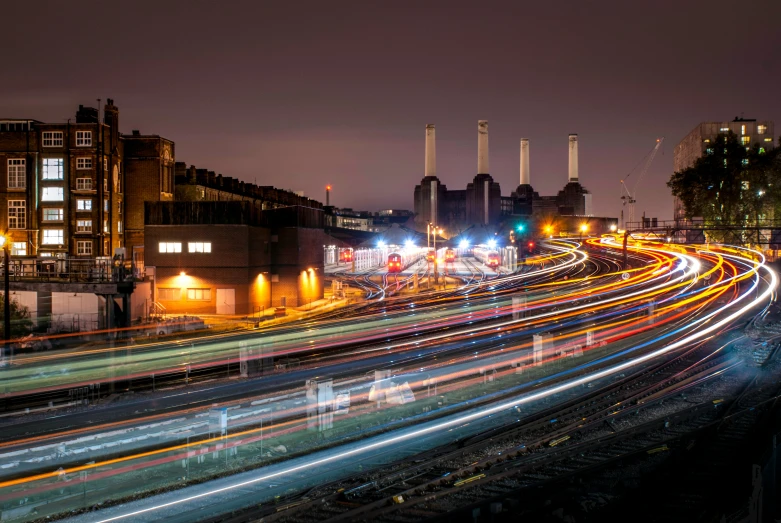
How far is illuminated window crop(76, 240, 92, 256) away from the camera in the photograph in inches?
1828

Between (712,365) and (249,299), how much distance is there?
24403 mm

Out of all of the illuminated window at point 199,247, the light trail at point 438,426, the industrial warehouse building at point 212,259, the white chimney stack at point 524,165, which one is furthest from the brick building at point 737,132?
the light trail at point 438,426

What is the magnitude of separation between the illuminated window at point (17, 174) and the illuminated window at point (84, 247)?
5.32 m

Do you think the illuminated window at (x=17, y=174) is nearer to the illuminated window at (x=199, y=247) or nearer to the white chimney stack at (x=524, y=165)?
the illuminated window at (x=199, y=247)

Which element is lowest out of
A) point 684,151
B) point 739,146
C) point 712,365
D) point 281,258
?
point 712,365

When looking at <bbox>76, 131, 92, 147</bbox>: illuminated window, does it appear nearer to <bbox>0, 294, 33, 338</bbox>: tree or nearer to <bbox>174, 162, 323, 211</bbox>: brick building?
<bbox>174, 162, 323, 211</bbox>: brick building

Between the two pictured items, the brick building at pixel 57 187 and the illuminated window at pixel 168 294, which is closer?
the illuminated window at pixel 168 294

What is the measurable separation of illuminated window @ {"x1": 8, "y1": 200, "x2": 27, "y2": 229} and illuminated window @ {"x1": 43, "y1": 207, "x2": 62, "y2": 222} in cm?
125

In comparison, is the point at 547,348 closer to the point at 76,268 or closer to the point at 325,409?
the point at 325,409

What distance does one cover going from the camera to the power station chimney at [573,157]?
5802 inches

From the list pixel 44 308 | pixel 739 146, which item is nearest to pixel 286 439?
pixel 44 308

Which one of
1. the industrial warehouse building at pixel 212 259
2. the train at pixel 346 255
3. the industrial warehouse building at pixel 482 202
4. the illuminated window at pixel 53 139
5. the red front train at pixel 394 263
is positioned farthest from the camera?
the industrial warehouse building at pixel 482 202

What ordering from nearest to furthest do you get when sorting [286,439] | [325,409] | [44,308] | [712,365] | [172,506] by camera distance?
[172,506] < [286,439] < [325,409] < [712,365] < [44,308]

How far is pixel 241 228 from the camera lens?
123 ft
